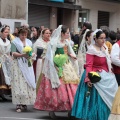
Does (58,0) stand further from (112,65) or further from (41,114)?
(112,65)

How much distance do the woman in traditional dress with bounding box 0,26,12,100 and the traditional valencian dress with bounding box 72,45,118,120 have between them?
363cm

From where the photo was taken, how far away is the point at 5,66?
11.4m

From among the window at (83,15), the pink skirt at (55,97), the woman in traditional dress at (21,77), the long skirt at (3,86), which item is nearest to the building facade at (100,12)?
the window at (83,15)

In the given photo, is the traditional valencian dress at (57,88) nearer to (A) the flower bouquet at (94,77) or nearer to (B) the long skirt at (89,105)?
(B) the long skirt at (89,105)


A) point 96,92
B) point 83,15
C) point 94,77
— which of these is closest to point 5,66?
point 96,92

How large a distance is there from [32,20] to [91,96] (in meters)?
14.9

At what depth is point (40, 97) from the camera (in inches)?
343

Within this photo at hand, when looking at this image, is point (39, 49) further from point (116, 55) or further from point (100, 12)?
point (100, 12)

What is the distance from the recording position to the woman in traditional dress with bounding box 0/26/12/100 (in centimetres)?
1112

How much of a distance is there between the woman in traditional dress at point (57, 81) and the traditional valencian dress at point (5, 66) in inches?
98.3

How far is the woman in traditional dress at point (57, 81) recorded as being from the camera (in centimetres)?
848

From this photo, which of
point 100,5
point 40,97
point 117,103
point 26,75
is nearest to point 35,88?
point 26,75

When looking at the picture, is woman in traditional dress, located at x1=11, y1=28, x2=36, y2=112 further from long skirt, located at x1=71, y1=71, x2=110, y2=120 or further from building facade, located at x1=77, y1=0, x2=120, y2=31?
building facade, located at x1=77, y1=0, x2=120, y2=31

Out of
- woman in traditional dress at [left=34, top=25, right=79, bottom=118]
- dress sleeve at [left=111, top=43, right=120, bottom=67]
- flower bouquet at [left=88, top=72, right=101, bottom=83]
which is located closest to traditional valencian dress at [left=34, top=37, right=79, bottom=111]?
woman in traditional dress at [left=34, top=25, right=79, bottom=118]
